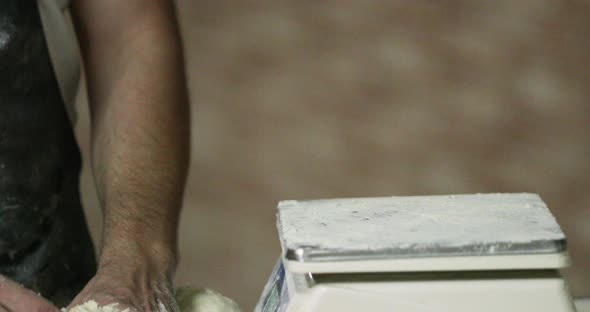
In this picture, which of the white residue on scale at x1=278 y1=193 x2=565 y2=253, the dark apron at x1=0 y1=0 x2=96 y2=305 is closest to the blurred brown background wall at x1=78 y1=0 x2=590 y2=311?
the dark apron at x1=0 y1=0 x2=96 y2=305

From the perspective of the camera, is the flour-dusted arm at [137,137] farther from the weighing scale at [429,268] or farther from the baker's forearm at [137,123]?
the weighing scale at [429,268]

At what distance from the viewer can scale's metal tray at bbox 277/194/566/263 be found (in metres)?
0.60

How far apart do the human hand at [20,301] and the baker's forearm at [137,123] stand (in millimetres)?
122

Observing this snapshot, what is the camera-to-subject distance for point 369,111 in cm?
304

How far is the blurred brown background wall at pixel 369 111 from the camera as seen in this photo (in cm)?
283

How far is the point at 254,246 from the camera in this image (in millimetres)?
2770

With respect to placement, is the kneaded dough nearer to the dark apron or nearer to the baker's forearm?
the baker's forearm

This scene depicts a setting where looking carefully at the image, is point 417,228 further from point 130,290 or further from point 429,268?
point 130,290

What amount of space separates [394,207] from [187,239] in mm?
2170

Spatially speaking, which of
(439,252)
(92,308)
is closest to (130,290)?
(92,308)

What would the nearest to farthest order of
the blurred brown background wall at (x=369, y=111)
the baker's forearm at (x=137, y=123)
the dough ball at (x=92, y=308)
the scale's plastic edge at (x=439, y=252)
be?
the scale's plastic edge at (x=439, y=252)
the dough ball at (x=92, y=308)
the baker's forearm at (x=137, y=123)
the blurred brown background wall at (x=369, y=111)

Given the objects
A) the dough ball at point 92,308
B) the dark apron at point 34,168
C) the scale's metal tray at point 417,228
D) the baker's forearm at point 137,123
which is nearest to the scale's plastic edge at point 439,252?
the scale's metal tray at point 417,228

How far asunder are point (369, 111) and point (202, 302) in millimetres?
2168

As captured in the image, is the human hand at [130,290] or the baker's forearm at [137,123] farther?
the baker's forearm at [137,123]
